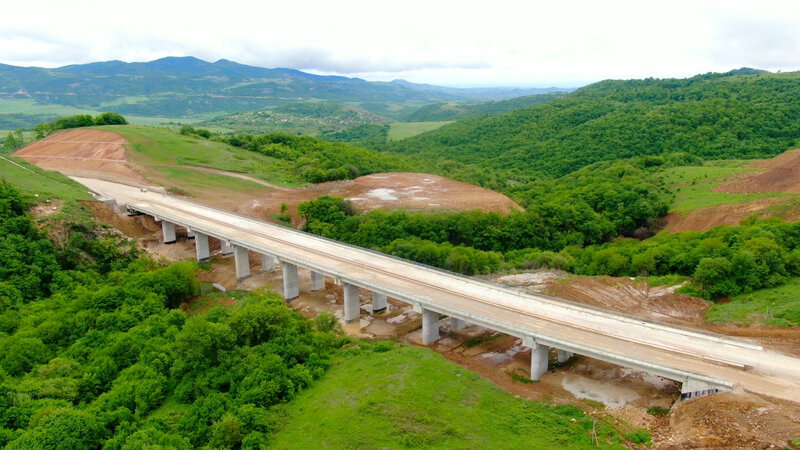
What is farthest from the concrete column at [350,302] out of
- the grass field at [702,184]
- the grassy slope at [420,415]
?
the grass field at [702,184]

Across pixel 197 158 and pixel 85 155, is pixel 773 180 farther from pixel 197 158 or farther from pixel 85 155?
pixel 85 155

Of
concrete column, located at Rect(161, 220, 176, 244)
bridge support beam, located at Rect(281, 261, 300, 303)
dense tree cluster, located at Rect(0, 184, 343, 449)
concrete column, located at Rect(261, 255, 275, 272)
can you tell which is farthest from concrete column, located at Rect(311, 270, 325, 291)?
concrete column, located at Rect(161, 220, 176, 244)

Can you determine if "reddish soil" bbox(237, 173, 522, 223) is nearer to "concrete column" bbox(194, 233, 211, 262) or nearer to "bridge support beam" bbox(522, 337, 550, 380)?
"concrete column" bbox(194, 233, 211, 262)

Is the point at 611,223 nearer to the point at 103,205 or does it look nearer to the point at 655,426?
the point at 655,426

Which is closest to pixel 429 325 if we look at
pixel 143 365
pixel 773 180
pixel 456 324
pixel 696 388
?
pixel 456 324

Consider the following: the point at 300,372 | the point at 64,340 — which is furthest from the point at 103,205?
the point at 300,372

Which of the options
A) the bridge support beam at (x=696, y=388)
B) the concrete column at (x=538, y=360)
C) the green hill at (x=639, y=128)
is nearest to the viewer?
the bridge support beam at (x=696, y=388)

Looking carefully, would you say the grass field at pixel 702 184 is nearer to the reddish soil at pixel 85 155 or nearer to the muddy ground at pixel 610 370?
the muddy ground at pixel 610 370
